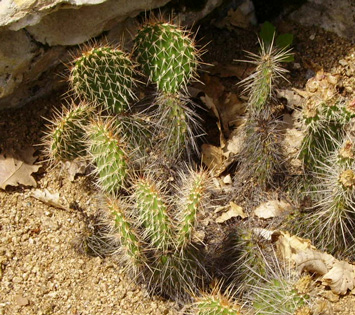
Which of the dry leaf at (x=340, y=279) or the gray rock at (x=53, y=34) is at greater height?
the gray rock at (x=53, y=34)

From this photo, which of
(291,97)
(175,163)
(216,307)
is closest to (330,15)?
(291,97)

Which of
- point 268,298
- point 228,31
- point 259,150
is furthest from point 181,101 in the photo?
point 268,298

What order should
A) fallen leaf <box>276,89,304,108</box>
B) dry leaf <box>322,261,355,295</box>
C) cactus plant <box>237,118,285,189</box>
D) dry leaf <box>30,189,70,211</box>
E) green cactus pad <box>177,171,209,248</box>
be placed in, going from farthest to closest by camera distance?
fallen leaf <box>276,89,304,108</box> → dry leaf <box>30,189,70,211</box> → cactus plant <box>237,118,285,189</box> → dry leaf <box>322,261,355,295</box> → green cactus pad <box>177,171,209,248</box>

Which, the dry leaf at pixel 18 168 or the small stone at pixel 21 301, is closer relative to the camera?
the small stone at pixel 21 301

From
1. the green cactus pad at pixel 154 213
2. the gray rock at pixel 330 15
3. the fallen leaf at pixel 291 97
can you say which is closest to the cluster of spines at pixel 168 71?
the green cactus pad at pixel 154 213

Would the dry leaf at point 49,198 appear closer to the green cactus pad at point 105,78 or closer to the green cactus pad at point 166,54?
the green cactus pad at point 105,78

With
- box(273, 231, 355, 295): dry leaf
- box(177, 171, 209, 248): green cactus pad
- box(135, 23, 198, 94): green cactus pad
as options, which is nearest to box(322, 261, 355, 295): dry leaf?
box(273, 231, 355, 295): dry leaf

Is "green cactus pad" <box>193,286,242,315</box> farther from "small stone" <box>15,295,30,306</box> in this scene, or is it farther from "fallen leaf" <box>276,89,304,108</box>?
"fallen leaf" <box>276,89,304,108</box>

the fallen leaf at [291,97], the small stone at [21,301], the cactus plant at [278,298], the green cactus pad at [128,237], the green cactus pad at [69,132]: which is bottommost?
the cactus plant at [278,298]
